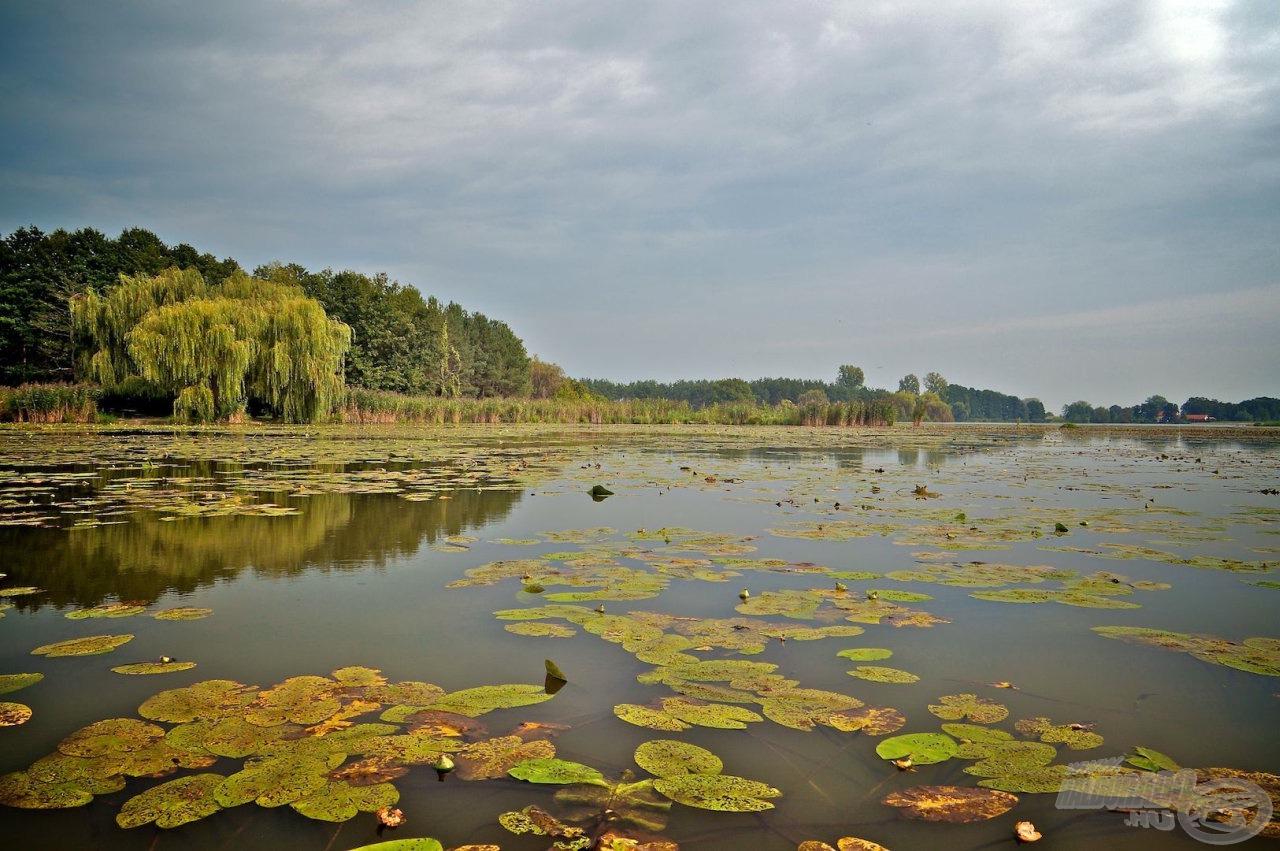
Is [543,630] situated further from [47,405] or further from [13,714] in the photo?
[47,405]

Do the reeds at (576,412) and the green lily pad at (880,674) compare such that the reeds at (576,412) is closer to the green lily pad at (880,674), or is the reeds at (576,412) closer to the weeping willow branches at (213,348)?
the weeping willow branches at (213,348)

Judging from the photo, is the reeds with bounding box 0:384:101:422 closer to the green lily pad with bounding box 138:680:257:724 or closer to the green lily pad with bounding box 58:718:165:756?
the green lily pad with bounding box 138:680:257:724

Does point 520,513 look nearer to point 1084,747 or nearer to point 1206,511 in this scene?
point 1084,747

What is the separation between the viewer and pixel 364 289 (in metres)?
52.4

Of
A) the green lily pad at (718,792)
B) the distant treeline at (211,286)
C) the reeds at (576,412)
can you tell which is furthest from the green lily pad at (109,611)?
the distant treeline at (211,286)

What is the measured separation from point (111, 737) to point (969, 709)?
269 cm

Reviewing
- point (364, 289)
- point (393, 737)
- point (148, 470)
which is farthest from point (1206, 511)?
point (364, 289)

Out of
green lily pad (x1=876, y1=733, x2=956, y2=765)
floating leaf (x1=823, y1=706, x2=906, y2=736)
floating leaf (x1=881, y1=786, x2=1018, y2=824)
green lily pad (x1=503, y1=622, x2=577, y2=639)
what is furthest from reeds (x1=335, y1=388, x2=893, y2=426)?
floating leaf (x1=881, y1=786, x2=1018, y2=824)

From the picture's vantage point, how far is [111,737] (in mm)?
1929

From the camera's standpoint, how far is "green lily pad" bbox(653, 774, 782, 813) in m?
1.64

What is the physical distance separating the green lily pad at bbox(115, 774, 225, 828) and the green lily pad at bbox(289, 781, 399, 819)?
0.21 meters

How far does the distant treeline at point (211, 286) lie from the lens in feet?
131

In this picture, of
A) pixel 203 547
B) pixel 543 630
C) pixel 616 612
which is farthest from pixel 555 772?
pixel 203 547

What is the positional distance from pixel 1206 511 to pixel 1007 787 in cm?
694
